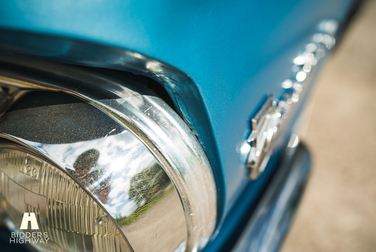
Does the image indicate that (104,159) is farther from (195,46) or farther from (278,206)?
(278,206)


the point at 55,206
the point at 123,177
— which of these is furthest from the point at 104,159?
the point at 55,206

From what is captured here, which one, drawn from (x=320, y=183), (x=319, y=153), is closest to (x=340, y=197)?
(x=320, y=183)

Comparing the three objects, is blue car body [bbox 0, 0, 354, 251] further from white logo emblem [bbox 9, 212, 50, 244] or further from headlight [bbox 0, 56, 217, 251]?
white logo emblem [bbox 9, 212, 50, 244]

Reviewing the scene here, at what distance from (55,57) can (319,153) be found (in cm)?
201

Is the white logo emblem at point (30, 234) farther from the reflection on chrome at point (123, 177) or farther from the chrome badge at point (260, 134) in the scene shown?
the chrome badge at point (260, 134)

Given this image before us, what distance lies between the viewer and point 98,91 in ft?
1.52

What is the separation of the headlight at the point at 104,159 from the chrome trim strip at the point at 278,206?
399 mm

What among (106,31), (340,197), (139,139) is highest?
(106,31)

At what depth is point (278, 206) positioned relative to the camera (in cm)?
100

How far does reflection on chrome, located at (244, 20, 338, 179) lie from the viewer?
0.67 meters

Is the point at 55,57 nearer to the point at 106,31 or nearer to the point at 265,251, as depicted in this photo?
the point at 106,31

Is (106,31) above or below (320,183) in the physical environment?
above

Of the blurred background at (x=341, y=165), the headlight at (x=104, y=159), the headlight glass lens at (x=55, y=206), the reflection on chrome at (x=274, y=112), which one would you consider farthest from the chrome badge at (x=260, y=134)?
the blurred background at (x=341, y=165)

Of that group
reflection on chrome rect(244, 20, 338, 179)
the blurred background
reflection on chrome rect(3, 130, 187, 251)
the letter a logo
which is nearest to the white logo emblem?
the letter a logo
